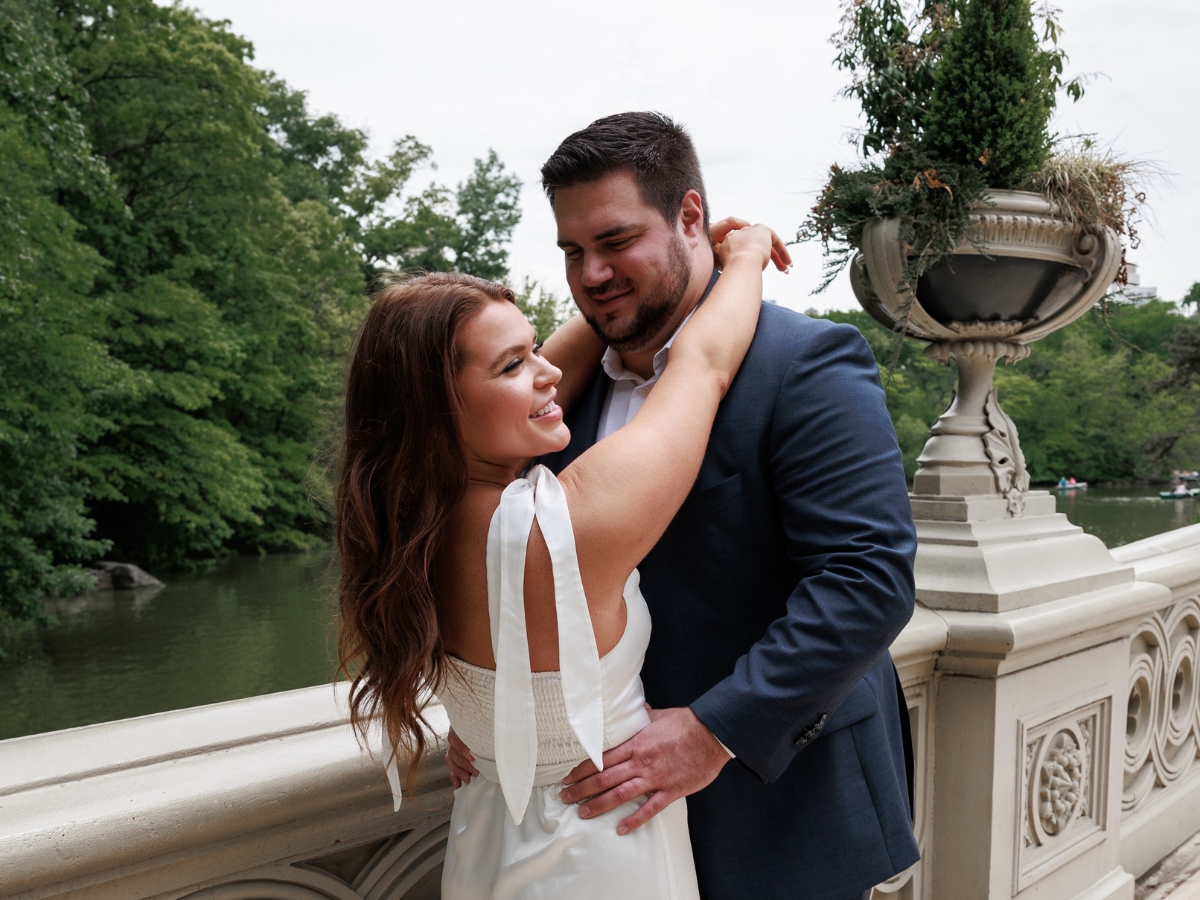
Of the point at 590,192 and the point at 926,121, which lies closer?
the point at 590,192

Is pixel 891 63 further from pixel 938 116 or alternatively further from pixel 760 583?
pixel 760 583

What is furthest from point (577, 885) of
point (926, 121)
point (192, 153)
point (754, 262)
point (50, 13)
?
point (192, 153)

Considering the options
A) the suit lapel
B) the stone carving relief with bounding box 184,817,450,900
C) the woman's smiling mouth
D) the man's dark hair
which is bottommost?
the stone carving relief with bounding box 184,817,450,900

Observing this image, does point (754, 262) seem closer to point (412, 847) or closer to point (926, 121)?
point (926, 121)

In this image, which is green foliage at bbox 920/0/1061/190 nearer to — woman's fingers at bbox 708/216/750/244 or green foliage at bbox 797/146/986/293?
green foliage at bbox 797/146/986/293

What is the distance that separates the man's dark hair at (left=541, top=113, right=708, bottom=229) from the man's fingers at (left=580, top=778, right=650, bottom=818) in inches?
40.9

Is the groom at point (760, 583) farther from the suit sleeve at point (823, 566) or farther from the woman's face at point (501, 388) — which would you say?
the woman's face at point (501, 388)

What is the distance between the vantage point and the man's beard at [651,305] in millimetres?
1886

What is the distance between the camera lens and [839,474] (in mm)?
1587

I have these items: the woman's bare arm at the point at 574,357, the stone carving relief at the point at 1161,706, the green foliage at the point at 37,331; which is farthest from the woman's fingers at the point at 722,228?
the green foliage at the point at 37,331

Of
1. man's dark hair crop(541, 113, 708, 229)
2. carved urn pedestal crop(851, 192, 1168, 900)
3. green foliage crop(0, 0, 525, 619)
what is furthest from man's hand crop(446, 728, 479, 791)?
green foliage crop(0, 0, 525, 619)

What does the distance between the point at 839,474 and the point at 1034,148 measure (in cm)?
151

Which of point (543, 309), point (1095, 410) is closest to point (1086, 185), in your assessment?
point (543, 309)

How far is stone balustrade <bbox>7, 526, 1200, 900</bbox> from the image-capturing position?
4.34ft
